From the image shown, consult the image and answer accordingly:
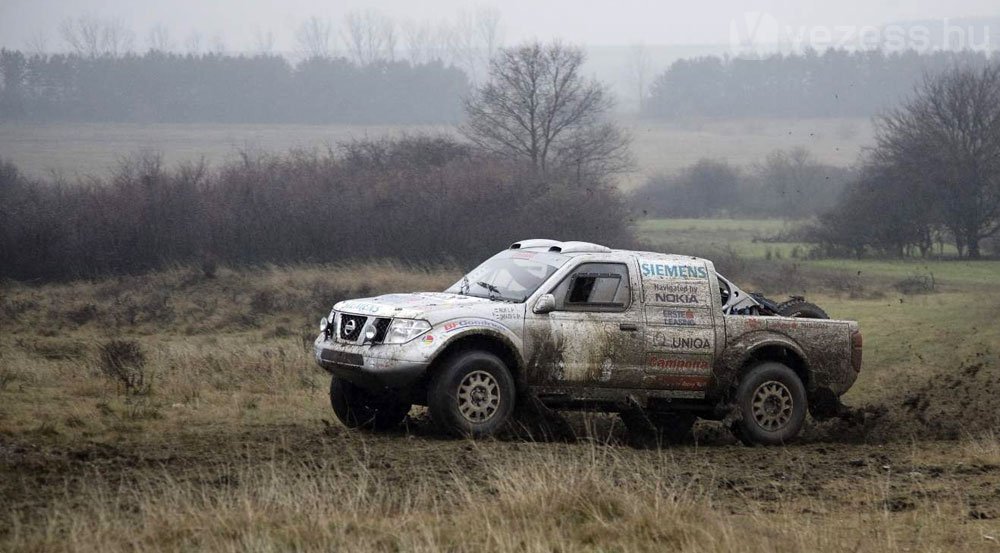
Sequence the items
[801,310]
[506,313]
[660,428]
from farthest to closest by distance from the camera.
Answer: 1. [801,310]
2. [660,428]
3. [506,313]

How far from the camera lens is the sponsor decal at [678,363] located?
1129 cm

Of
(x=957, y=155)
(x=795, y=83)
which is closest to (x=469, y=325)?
(x=957, y=155)

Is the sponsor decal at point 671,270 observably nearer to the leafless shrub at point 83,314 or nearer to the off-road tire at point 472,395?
the off-road tire at point 472,395

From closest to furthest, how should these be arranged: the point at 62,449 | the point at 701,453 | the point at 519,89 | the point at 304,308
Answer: the point at 62,449 < the point at 701,453 < the point at 304,308 < the point at 519,89

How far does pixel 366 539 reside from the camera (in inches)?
257

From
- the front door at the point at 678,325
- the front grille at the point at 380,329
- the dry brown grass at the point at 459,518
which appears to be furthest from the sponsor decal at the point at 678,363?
the dry brown grass at the point at 459,518

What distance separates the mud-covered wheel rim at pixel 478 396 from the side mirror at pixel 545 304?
0.77 m

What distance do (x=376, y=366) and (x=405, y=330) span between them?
393mm

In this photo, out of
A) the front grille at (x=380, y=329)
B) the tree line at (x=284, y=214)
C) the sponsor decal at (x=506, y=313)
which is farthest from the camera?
the tree line at (x=284, y=214)

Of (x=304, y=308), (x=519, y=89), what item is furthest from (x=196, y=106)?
(x=304, y=308)

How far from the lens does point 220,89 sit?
91.3 metres

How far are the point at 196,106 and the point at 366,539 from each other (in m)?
86.1

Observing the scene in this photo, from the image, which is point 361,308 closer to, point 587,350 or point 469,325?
point 469,325

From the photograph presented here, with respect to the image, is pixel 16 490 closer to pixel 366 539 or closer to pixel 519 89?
pixel 366 539
